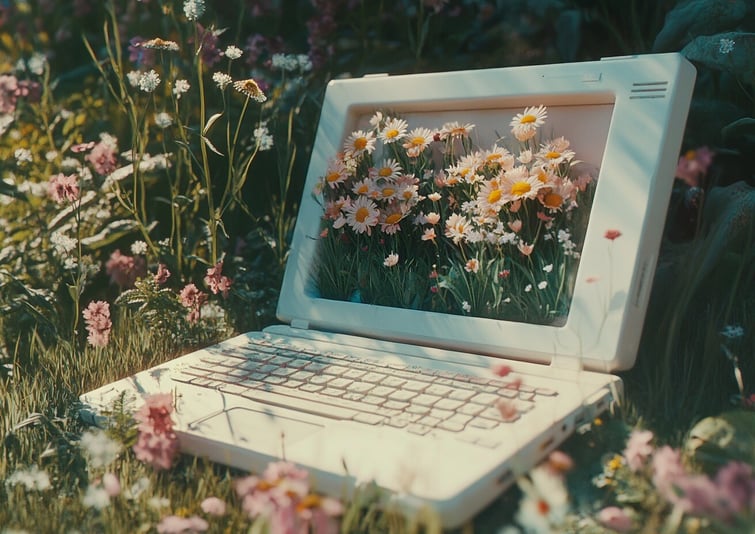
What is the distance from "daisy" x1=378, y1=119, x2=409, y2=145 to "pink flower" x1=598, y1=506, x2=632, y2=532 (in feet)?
2.26

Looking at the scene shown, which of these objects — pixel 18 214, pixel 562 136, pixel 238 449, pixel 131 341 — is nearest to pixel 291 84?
pixel 18 214

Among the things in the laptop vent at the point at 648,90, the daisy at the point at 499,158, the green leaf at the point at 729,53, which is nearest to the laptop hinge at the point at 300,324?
the daisy at the point at 499,158

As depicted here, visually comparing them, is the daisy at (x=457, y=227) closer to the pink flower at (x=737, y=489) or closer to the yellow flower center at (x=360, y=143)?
the yellow flower center at (x=360, y=143)

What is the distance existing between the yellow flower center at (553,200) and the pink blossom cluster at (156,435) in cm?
57

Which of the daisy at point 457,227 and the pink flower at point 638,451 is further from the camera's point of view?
the daisy at point 457,227

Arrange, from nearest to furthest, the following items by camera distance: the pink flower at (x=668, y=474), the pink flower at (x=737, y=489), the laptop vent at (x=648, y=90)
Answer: the pink flower at (x=737, y=489) → the pink flower at (x=668, y=474) → the laptop vent at (x=648, y=90)

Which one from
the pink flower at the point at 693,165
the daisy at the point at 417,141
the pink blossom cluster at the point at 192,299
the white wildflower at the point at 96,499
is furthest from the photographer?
the pink blossom cluster at the point at 192,299

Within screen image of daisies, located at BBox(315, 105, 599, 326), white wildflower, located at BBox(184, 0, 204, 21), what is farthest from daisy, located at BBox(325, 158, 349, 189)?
white wildflower, located at BBox(184, 0, 204, 21)

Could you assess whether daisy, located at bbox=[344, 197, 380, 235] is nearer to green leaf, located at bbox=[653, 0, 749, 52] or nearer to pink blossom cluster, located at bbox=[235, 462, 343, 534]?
pink blossom cluster, located at bbox=[235, 462, 343, 534]

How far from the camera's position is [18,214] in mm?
1929

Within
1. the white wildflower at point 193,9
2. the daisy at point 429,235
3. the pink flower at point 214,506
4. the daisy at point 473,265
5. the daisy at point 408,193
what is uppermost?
the white wildflower at point 193,9

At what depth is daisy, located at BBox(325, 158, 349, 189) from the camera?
1.38 meters

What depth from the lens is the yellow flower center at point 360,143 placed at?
1.39 m

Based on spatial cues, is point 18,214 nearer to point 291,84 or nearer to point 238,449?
point 291,84
